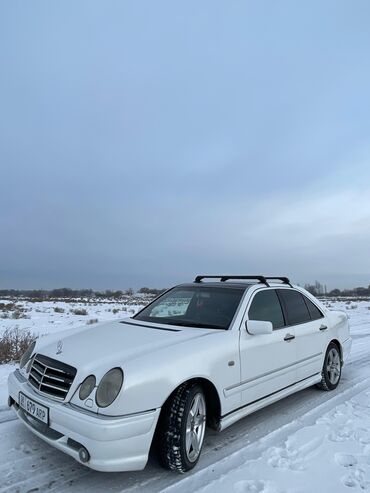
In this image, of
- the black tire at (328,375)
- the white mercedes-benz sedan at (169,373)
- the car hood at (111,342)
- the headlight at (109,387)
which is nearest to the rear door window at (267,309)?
the white mercedes-benz sedan at (169,373)

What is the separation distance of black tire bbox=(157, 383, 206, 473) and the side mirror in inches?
42.1

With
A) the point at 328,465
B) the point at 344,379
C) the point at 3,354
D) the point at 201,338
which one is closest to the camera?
the point at 328,465

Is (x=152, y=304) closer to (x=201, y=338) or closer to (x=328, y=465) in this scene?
(x=201, y=338)

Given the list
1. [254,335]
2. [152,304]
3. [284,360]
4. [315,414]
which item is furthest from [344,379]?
[152,304]

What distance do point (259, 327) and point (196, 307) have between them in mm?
984

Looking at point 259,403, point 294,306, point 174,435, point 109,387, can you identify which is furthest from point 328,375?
point 109,387

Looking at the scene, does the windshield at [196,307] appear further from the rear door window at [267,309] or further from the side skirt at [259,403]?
the side skirt at [259,403]

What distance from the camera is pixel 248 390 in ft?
12.7

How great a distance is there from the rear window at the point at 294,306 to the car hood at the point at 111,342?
57.5 inches

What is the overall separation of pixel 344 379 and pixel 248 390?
3010mm

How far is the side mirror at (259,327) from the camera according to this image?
12.7 feet

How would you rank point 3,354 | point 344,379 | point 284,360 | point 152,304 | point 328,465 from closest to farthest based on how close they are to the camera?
point 328,465
point 284,360
point 152,304
point 344,379
point 3,354

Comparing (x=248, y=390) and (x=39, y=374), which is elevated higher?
(x=39, y=374)

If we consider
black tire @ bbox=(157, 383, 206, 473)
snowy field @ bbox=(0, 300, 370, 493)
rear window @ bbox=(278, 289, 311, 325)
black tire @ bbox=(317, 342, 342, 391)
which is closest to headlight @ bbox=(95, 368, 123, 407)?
black tire @ bbox=(157, 383, 206, 473)
